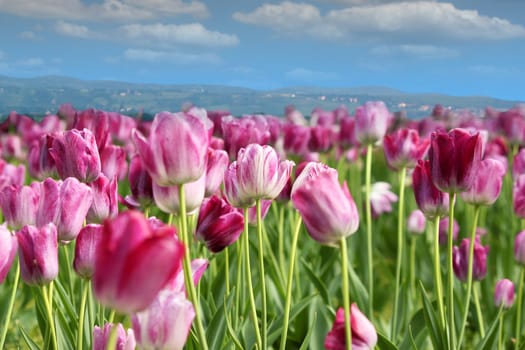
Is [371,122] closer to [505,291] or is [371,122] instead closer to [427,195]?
[505,291]

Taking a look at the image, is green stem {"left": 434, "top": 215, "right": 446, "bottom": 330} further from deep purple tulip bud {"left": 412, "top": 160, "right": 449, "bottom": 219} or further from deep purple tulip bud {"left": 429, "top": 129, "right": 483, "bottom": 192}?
deep purple tulip bud {"left": 429, "top": 129, "right": 483, "bottom": 192}

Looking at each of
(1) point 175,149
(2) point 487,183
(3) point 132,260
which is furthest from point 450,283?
(3) point 132,260

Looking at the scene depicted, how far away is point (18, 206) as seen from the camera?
5.20 feet

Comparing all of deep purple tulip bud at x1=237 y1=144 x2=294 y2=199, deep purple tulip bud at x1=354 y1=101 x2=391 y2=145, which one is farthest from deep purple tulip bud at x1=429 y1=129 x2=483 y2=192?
deep purple tulip bud at x1=354 y1=101 x2=391 y2=145

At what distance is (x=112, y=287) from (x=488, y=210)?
5101mm

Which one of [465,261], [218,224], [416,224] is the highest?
[218,224]

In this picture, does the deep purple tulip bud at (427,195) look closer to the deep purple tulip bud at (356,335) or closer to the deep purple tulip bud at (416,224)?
the deep purple tulip bud at (356,335)

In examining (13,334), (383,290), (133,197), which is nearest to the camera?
(133,197)

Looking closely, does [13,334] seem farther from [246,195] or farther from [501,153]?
[501,153]

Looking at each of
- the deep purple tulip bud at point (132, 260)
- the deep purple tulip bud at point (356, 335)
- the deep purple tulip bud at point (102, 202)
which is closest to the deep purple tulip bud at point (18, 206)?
the deep purple tulip bud at point (102, 202)

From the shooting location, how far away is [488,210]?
5445 mm

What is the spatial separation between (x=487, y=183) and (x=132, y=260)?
1.37 meters

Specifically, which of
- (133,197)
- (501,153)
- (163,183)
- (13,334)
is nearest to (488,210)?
(501,153)

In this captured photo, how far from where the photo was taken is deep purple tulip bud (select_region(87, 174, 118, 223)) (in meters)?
1.57
